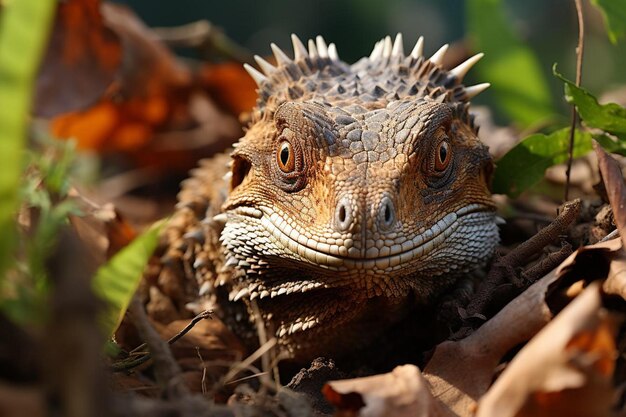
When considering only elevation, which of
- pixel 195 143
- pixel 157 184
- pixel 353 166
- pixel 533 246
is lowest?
pixel 157 184

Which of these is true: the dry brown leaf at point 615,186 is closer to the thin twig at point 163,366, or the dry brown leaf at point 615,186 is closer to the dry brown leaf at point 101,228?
the thin twig at point 163,366

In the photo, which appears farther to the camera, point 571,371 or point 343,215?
point 343,215

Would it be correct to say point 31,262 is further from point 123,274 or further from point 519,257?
point 519,257

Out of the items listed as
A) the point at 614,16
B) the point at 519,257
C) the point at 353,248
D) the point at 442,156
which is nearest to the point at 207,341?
the point at 353,248

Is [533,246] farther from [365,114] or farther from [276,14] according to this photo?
[276,14]

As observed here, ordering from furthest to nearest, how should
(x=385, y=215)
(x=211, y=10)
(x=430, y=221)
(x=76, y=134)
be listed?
1. (x=211, y=10)
2. (x=76, y=134)
3. (x=430, y=221)
4. (x=385, y=215)

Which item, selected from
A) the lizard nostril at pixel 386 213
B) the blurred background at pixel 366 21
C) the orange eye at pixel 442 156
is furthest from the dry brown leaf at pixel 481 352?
the blurred background at pixel 366 21


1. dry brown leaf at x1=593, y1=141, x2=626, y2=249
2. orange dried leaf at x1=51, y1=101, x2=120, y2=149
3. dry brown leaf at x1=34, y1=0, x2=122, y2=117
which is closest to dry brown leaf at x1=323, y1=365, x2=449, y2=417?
dry brown leaf at x1=593, y1=141, x2=626, y2=249

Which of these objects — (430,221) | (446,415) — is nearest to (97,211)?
(430,221)
